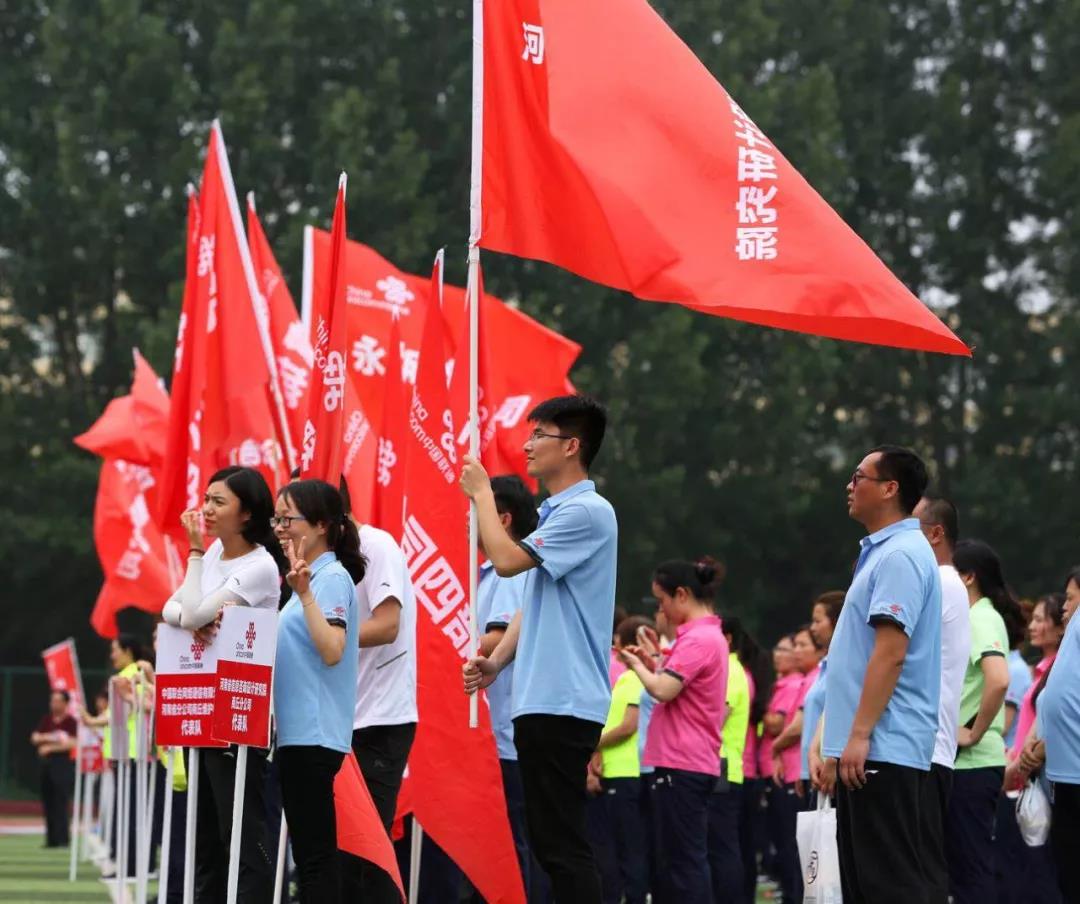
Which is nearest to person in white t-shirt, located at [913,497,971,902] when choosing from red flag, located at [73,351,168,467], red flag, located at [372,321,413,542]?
red flag, located at [372,321,413,542]

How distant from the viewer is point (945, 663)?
8898 millimetres

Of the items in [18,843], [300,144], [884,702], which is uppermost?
[300,144]

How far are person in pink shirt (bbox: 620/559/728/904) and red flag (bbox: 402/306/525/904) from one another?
1.36 meters

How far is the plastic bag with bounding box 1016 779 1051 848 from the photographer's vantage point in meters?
10.2

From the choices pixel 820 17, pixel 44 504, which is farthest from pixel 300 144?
pixel 820 17

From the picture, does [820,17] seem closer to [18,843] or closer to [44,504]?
[44,504]

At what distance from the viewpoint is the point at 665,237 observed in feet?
28.2

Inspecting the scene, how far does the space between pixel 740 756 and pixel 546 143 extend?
243 inches

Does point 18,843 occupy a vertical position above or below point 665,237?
below

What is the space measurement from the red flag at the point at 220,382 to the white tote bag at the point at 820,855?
19.6 feet

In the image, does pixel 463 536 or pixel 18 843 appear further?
pixel 18 843

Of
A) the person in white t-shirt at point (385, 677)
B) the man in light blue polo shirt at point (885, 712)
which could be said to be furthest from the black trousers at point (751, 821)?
the man in light blue polo shirt at point (885, 712)

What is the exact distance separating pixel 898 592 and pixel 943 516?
2.04m

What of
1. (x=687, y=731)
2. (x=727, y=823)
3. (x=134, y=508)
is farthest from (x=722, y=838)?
(x=134, y=508)
